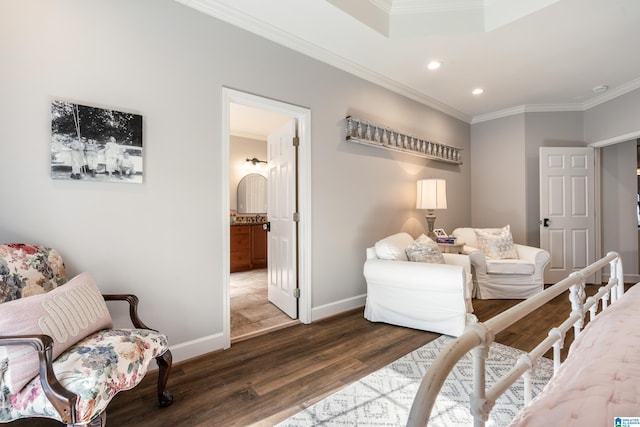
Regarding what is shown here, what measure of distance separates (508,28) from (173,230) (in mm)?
3307

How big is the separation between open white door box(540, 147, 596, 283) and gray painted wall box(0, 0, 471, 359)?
134 inches

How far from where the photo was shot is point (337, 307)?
3172 mm

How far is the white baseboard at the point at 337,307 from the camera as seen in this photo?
300cm

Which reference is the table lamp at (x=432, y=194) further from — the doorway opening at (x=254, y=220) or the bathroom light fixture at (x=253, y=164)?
the bathroom light fixture at (x=253, y=164)

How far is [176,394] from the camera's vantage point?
1.80 meters

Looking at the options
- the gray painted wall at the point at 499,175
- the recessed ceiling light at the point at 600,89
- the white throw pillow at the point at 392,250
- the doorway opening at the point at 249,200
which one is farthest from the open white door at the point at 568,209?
the doorway opening at the point at 249,200

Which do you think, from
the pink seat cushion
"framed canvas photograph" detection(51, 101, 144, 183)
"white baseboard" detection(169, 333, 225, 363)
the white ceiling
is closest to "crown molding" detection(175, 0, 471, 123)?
the white ceiling

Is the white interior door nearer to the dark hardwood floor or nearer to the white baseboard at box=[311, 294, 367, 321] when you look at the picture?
the white baseboard at box=[311, 294, 367, 321]

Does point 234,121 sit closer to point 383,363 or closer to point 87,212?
point 87,212

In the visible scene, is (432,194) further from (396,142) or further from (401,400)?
(401,400)

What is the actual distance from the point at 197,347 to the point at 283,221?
1456mm

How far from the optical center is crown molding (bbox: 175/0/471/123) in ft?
7.57

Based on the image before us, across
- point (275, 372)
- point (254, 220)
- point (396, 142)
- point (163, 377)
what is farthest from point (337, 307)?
point (254, 220)

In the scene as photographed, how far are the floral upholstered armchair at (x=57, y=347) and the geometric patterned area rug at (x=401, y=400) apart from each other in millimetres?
852
